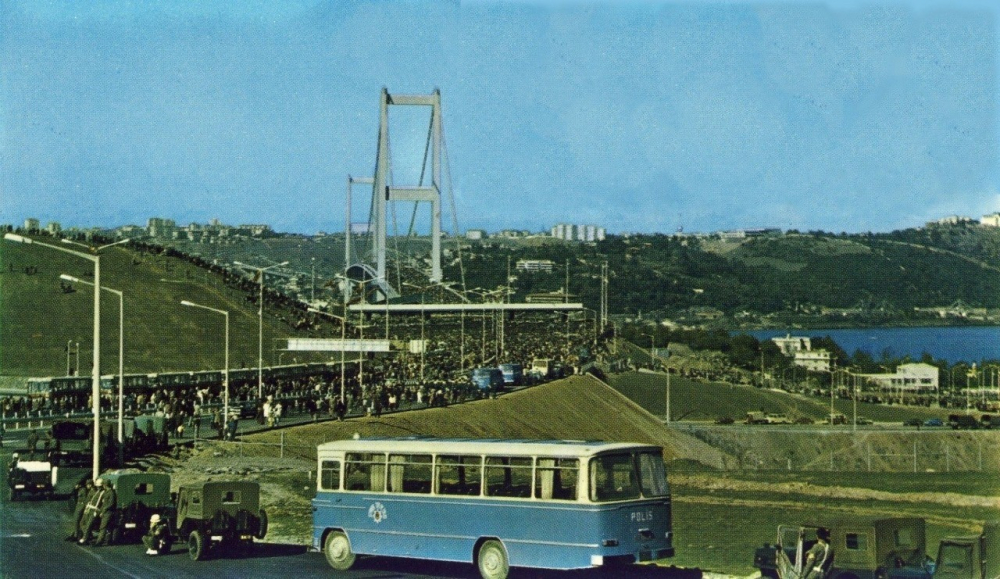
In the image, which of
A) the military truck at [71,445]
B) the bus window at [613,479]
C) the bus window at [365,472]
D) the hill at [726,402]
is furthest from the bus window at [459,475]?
the hill at [726,402]

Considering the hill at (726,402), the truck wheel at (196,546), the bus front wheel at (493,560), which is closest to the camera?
the bus front wheel at (493,560)

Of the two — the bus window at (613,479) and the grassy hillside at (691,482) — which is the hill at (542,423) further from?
the bus window at (613,479)

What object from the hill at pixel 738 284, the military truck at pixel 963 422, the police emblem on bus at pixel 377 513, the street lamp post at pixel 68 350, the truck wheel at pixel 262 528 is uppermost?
the hill at pixel 738 284

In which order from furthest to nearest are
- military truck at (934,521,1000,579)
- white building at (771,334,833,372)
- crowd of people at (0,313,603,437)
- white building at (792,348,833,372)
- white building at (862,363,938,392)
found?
white building at (771,334,833,372), white building at (792,348,833,372), white building at (862,363,938,392), crowd of people at (0,313,603,437), military truck at (934,521,1000,579)

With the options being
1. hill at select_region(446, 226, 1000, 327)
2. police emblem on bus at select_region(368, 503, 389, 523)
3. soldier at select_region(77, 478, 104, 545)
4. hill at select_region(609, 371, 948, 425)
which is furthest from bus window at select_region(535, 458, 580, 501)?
hill at select_region(446, 226, 1000, 327)

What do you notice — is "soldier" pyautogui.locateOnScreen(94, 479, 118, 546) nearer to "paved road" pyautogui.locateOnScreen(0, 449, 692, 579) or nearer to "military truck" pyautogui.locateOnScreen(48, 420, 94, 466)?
"paved road" pyautogui.locateOnScreen(0, 449, 692, 579)

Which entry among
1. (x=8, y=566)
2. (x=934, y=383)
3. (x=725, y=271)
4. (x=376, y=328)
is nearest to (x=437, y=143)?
(x=376, y=328)
